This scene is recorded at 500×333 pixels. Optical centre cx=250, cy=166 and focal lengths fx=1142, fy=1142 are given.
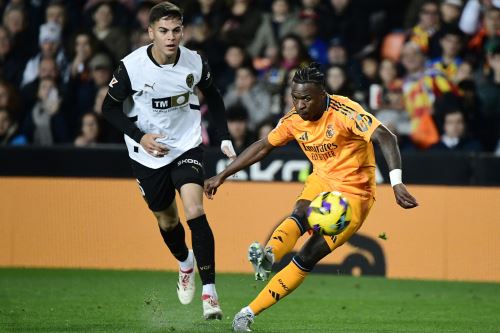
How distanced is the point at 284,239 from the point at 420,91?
22.0 ft

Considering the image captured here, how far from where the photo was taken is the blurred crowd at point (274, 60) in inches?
588

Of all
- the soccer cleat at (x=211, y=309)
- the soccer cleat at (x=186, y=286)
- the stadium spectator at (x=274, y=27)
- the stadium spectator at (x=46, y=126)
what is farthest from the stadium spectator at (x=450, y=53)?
the soccer cleat at (x=211, y=309)

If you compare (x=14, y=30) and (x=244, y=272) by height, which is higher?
(x=14, y=30)

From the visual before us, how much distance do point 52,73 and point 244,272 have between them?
15.8ft

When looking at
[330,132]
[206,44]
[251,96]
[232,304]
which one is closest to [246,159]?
[330,132]

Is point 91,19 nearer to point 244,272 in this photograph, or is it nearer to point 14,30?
point 14,30

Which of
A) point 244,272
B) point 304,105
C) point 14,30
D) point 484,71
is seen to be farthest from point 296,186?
point 14,30

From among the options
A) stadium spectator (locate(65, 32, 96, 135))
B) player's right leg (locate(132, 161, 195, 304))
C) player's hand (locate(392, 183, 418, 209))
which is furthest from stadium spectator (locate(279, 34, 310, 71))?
player's hand (locate(392, 183, 418, 209))

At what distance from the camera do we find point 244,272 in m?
14.3

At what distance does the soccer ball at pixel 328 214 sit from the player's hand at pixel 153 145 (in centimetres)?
139

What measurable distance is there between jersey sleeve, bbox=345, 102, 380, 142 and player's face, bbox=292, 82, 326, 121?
10.5 inches

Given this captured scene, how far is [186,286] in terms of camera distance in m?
10.8

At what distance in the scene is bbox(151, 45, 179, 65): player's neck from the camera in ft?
32.3

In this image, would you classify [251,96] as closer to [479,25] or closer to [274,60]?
[274,60]
